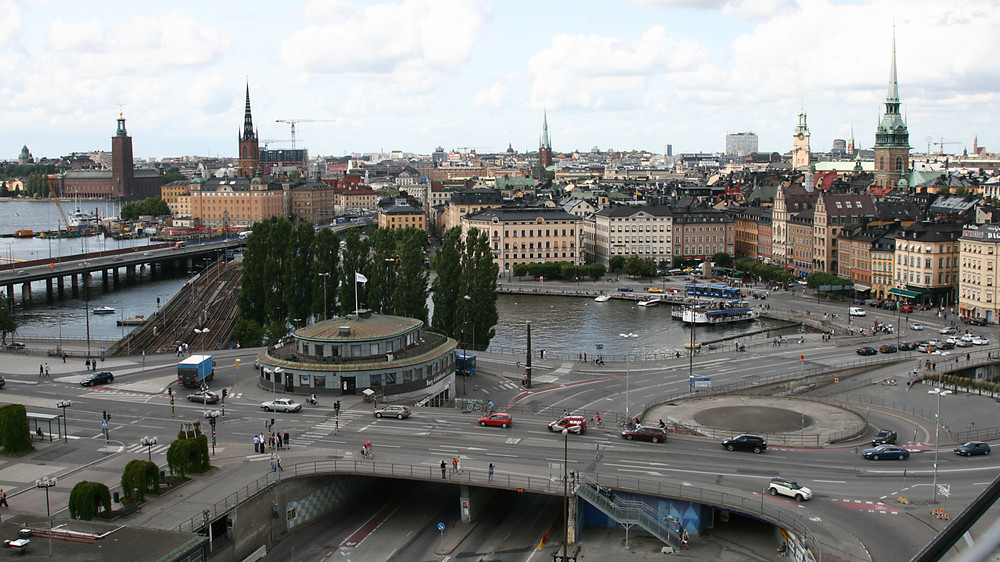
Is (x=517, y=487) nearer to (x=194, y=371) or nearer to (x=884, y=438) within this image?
(x=884, y=438)

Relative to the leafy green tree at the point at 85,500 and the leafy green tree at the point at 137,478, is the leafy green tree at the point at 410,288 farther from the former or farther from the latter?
the leafy green tree at the point at 85,500

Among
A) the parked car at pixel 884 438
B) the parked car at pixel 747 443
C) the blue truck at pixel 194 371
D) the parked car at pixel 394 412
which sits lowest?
the parked car at pixel 884 438

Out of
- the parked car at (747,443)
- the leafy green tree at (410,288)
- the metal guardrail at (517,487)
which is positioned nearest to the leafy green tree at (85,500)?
the metal guardrail at (517,487)

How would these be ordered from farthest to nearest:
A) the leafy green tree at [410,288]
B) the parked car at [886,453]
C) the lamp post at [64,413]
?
the leafy green tree at [410,288] → the lamp post at [64,413] → the parked car at [886,453]

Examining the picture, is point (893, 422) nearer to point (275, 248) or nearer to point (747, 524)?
point (747, 524)

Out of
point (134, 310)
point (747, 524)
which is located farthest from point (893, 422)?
point (134, 310)

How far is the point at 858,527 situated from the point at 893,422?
16.1 m

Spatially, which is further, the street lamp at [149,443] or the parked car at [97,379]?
the parked car at [97,379]

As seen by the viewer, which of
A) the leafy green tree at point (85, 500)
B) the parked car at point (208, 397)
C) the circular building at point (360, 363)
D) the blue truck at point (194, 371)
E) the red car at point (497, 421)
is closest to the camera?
the leafy green tree at point (85, 500)

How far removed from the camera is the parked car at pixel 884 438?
3662 cm

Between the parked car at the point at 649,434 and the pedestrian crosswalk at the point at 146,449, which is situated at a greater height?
the parked car at the point at 649,434

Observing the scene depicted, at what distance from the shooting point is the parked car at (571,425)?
37.7 meters

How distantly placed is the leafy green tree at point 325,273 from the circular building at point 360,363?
1587 cm

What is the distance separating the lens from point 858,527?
91.0 feet
